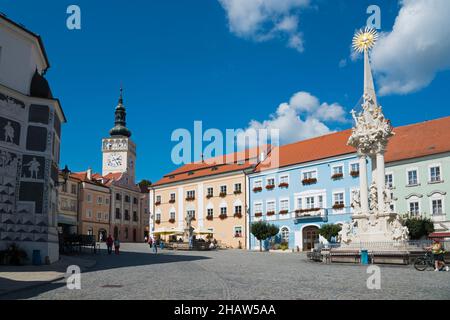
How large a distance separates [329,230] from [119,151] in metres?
55.8

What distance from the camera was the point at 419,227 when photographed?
3269 centimetres

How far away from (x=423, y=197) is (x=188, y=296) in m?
31.7

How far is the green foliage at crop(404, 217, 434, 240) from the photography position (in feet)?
107

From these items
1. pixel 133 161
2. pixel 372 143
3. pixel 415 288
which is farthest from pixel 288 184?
pixel 133 161

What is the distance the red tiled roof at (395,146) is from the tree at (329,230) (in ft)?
23.9

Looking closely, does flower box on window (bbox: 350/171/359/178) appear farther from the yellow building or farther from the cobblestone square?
the cobblestone square

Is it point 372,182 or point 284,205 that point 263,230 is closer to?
point 284,205

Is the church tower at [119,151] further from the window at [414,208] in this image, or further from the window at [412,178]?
the window at [414,208]

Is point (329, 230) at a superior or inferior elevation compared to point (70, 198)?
inferior

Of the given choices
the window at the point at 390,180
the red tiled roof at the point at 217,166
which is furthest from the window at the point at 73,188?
the window at the point at 390,180

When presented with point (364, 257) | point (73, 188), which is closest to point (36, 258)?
point (364, 257)

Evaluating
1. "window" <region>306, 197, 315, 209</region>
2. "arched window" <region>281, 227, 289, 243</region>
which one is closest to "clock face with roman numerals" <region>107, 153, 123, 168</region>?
"arched window" <region>281, 227, 289, 243</region>

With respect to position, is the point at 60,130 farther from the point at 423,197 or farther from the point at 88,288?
the point at 423,197

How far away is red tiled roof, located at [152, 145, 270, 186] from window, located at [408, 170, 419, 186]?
712 inches
